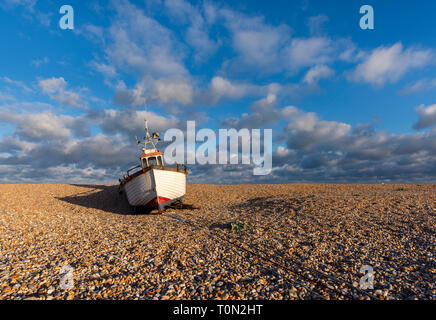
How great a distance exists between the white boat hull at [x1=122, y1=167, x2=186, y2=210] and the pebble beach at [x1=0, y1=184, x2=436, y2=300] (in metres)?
5.03

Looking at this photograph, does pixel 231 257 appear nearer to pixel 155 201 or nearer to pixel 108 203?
pixel 155 201

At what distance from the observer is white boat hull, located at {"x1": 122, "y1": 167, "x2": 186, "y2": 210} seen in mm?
20391

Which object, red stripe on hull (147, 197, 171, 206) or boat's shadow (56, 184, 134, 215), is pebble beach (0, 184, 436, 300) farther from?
boat's shadow (56, 184, 134, 215)

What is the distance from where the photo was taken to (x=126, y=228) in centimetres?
1454

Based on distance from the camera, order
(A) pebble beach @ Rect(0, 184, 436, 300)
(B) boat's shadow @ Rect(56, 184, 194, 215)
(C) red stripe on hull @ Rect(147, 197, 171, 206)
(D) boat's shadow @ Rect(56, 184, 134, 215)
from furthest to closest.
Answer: (D) boat's shadow @ Rect(56, 184, 134, 215), (B) boat's shadow @ Rect(56, 184, 194, 215), (C) red stripe on hull @ Rect(147, 197, 171, 206), (A) pebble beach @ Rect(0, 184, 436, 300)

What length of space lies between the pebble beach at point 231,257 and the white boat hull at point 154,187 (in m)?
5.03

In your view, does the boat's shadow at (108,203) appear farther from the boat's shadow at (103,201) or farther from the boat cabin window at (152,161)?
the boat cabin window at (152,161)

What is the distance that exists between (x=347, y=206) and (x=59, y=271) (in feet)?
60.7

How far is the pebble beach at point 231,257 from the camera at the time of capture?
252 inches

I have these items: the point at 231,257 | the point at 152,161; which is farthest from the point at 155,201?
the point at 231,257

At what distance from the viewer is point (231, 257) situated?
353 inches

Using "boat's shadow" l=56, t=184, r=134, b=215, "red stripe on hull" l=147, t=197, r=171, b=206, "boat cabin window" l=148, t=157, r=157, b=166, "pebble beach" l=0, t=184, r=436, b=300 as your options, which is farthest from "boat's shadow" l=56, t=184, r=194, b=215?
"pebble beach" l=0, t=184, r=436, b=300

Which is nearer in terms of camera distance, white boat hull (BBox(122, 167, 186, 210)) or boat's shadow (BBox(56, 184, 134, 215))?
white boat hull (BBox(122, 167, 186, 210))

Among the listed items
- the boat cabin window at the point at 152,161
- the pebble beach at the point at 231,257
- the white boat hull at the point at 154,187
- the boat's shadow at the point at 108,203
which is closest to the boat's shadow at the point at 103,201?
the boat's shadow at the point at 108,203
